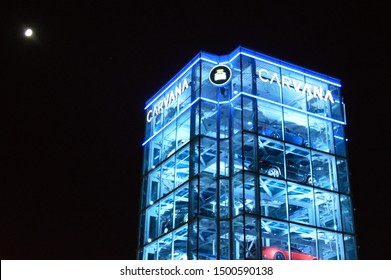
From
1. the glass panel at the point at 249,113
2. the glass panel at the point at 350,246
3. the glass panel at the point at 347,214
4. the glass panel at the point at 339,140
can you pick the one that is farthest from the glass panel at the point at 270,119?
the glass panel at the point at 350,246

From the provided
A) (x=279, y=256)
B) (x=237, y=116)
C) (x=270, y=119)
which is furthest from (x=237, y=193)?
(x=270, y=119)

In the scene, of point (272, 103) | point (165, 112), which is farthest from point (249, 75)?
point (165, 112)

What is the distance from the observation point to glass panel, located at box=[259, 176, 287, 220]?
38.0 meters

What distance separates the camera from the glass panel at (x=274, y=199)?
38.0 metres

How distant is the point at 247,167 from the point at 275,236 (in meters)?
4.43

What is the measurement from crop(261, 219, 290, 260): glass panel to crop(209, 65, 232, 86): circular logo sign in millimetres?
9488

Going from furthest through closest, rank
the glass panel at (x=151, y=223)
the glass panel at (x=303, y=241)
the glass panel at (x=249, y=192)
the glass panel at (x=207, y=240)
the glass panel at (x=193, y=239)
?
the glass panel at (x=151, y=223) < the glass panel at (x=303, y=241) < the glass panel at (x=207, y=240) < the glass panel at (x=249, y=192) < the glass panel at (x=193, y=239)

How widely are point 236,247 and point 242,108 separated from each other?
8767 mm

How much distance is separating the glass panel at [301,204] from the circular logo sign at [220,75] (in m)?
7.86

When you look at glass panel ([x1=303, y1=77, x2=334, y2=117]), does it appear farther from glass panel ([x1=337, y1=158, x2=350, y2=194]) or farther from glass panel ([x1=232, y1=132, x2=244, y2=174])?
glass panel ([x1=232, y1=132, x2=244, y2=174])

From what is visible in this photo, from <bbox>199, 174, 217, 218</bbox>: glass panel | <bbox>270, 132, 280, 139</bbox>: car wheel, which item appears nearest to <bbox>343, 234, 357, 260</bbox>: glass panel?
<bbox>270, 132, 280, 139</bbox>: car wheel

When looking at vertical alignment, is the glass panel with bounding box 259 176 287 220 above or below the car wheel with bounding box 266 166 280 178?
below

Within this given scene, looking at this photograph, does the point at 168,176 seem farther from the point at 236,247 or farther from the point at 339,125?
the point at 339,125

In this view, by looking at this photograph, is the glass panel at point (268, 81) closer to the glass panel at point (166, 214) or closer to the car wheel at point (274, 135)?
the car wheel at point (274, 135)
